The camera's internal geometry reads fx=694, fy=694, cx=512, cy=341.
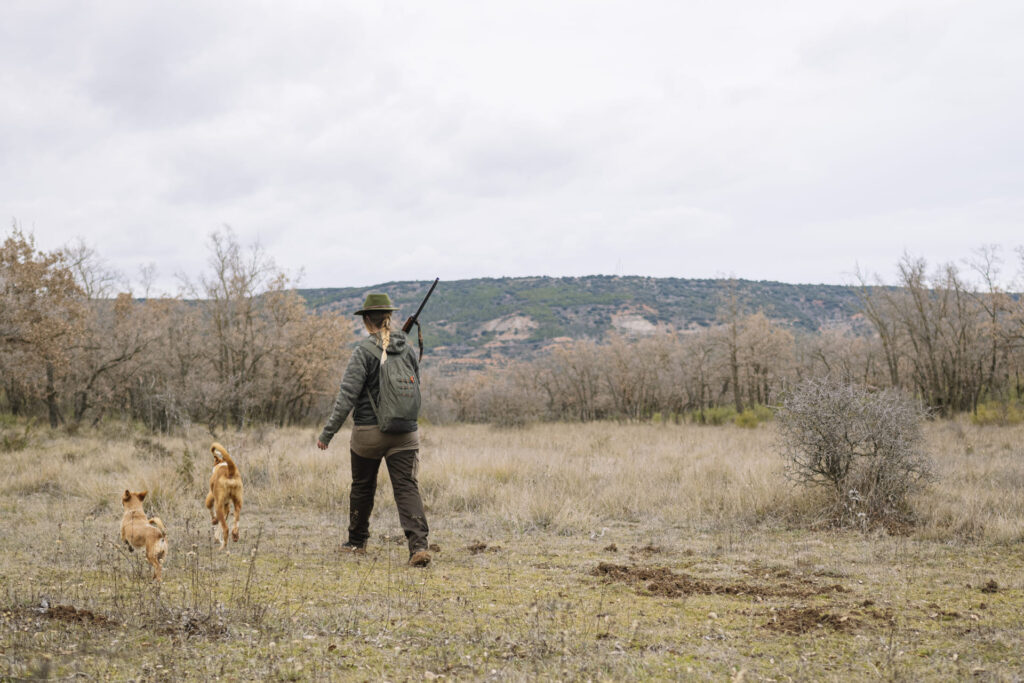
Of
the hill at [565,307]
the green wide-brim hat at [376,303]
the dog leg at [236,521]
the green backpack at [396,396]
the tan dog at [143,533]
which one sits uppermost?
the hill at [565,307]

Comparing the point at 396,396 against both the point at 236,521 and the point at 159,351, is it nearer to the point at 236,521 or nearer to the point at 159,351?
the point at 236,521

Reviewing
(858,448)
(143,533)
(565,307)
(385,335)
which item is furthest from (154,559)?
(565,307)

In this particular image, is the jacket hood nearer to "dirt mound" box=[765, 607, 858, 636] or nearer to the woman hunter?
the woman hunter

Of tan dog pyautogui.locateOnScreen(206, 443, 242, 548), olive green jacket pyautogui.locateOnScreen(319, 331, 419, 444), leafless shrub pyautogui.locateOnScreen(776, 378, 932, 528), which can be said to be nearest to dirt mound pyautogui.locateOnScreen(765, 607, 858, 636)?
olive green jacket pyautogui.locateOnScreen(319, 331, 419, 444)

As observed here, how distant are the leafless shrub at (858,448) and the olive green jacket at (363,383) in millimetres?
5309

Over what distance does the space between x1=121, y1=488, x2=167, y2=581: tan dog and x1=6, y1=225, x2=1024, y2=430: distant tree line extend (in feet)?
51.9

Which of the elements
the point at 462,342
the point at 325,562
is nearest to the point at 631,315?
the point at 462,342

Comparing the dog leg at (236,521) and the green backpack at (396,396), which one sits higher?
the green backpack at (396,396)

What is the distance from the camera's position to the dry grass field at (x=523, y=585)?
3627mm

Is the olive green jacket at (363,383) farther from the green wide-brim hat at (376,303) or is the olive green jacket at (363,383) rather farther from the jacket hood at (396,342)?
the green wide-brim hat at (376,303)

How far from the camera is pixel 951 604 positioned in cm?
491

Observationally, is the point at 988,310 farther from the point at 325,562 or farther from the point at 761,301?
the point at 761,301

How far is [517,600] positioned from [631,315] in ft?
363

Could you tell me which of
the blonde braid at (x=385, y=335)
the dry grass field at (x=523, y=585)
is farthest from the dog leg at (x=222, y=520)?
the blonde braid at (x=385, y=335)
